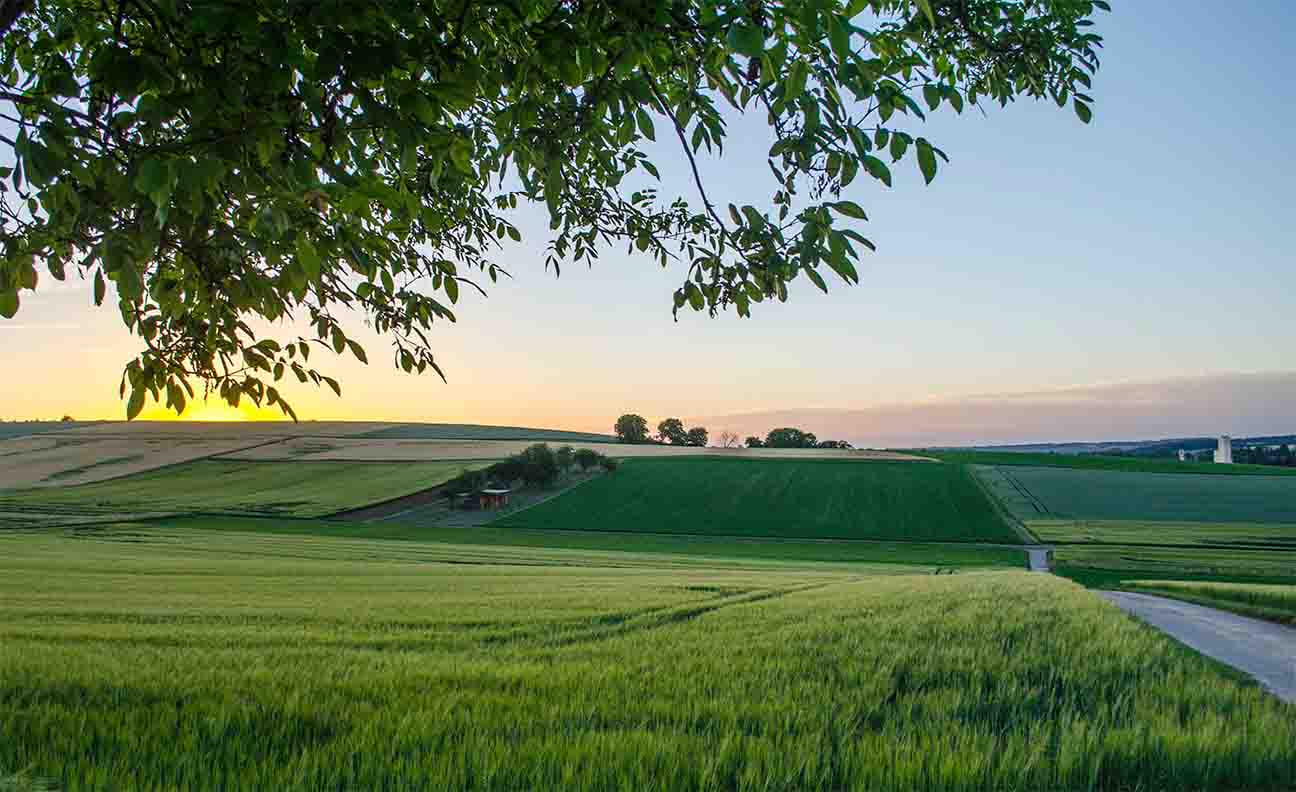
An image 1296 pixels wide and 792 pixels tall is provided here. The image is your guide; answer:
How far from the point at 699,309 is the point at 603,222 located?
119 inches

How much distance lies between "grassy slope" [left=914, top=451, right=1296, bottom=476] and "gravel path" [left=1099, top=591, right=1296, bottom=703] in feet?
238

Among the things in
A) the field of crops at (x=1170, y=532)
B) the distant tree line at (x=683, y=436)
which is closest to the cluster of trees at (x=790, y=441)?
the distant tree line at (x=683, y=436)

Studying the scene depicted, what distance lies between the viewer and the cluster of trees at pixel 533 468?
6406 centimetres

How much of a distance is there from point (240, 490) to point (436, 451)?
64.0ft

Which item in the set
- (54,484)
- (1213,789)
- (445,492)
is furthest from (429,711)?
(54,484)

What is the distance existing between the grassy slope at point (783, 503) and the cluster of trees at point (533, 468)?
3.59 meters

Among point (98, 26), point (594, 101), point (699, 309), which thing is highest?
point (98, 26)

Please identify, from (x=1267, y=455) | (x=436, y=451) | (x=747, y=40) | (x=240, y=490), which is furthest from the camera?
(x=1267, y=455)

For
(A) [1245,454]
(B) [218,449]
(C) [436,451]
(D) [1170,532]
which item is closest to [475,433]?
(C) [436,451]

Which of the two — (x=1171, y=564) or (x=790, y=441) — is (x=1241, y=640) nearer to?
(x=1171, y=564)

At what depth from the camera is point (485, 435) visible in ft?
312

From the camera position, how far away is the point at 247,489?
64750 millimetres

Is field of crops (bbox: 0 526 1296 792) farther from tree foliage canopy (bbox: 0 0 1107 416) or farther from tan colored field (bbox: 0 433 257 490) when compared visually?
tan colored field (bbox: 0 433 257 490)

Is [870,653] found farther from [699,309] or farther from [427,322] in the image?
[427,322]
